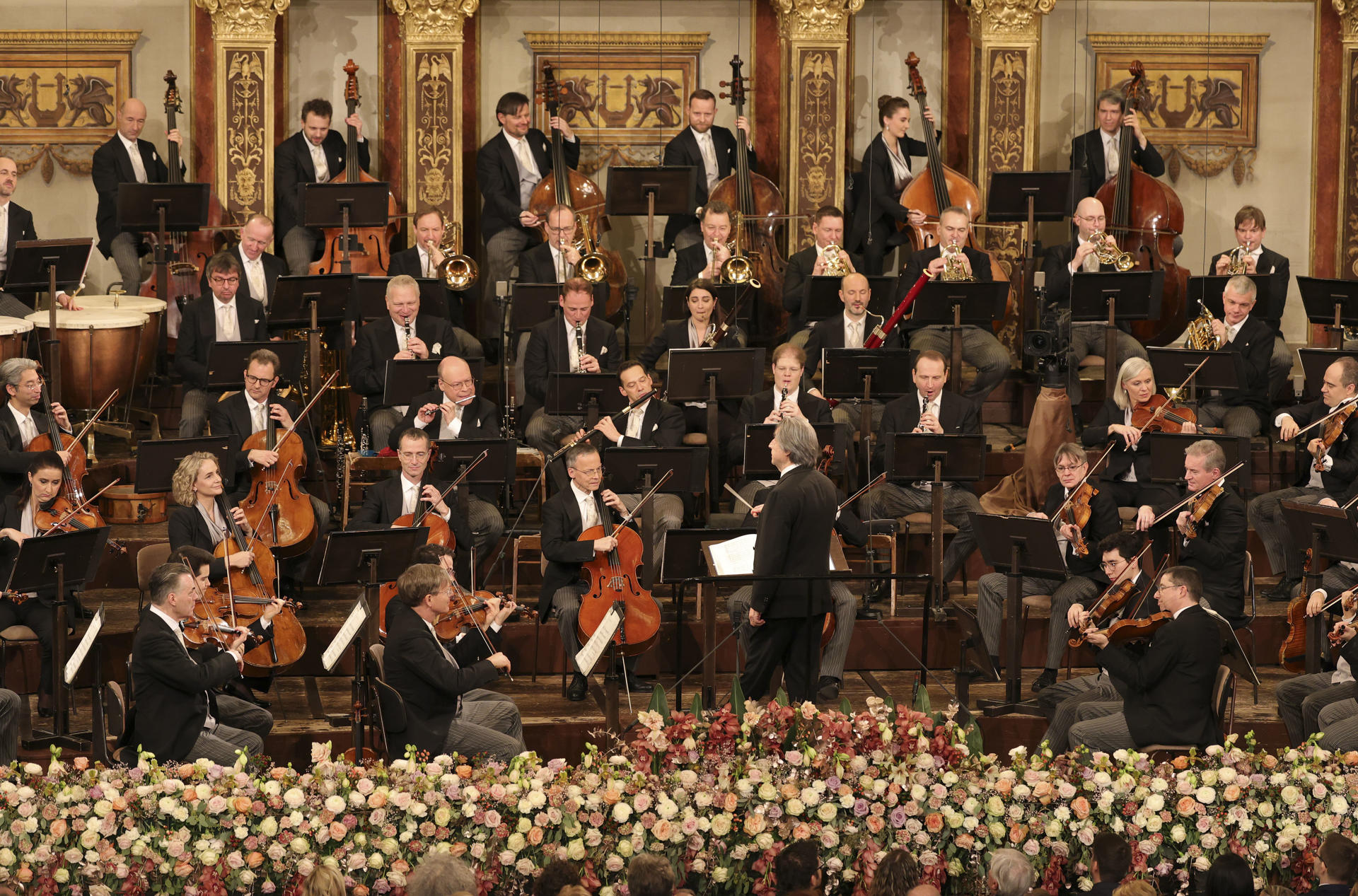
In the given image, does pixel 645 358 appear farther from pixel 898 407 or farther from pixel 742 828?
pixel 742 828

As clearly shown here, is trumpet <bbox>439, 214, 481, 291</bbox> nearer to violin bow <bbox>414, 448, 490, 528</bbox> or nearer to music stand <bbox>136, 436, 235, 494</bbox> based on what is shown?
violin bow <bbox>414, 448, 490, 528</bbox>

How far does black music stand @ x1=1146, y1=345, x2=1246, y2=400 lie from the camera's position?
328 inches

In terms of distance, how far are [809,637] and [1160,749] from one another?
1316 millimetres

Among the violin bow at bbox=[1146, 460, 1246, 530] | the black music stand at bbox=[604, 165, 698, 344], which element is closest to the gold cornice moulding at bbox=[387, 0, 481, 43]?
the black music stand at bbox=[604, 165, 698, 344]

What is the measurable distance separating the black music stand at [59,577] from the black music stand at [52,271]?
207 cm

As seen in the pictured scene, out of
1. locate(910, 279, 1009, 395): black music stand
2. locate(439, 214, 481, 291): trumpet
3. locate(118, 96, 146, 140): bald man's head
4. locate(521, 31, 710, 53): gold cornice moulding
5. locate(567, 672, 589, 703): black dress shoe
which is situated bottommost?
locate(567, 672, 589, 703): black dress shoe

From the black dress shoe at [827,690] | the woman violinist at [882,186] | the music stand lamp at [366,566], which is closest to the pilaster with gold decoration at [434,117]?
the woman violinist at [882,186]

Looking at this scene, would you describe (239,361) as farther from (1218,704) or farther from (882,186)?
(1218,704)

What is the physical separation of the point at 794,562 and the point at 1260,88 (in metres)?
5.97

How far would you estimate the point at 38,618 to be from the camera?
268 inches

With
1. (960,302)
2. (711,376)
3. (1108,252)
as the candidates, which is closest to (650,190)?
(711,376)

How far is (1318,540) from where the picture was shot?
6.83 metres

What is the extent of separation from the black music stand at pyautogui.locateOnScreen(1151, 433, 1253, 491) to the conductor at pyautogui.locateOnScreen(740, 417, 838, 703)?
Result: 1809mm

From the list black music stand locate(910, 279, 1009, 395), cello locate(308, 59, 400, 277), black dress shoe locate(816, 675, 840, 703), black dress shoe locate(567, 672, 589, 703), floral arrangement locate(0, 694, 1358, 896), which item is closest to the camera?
floral arrangement locate(0, 694, 1358, 896)
